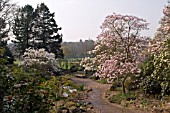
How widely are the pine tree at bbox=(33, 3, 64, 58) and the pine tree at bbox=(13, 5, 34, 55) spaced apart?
2.55 feet

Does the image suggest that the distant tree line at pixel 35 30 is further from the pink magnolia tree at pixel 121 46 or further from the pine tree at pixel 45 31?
the pink magnolia tree at pixel 121 46

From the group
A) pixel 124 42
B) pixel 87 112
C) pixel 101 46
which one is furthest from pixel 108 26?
pixel 87 112

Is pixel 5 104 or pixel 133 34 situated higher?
pixel 133 34

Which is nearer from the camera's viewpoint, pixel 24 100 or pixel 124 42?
pixel 24 100

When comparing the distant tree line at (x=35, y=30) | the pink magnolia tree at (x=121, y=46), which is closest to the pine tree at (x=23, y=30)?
the distant tree line at (x=35, y=30)

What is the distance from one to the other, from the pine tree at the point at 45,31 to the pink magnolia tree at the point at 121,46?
18.9 meters

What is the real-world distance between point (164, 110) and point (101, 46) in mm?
9241

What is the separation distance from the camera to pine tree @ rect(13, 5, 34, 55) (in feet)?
120

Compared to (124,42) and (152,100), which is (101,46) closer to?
(124,42)

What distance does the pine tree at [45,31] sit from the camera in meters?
37.4

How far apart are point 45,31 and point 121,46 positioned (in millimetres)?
20189

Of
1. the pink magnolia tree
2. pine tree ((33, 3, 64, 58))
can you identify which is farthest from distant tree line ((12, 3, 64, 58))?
the pink magnolia tree

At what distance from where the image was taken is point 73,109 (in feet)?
43.0

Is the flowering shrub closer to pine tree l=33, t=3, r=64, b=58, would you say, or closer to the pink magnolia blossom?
the pink magnolia blossom
